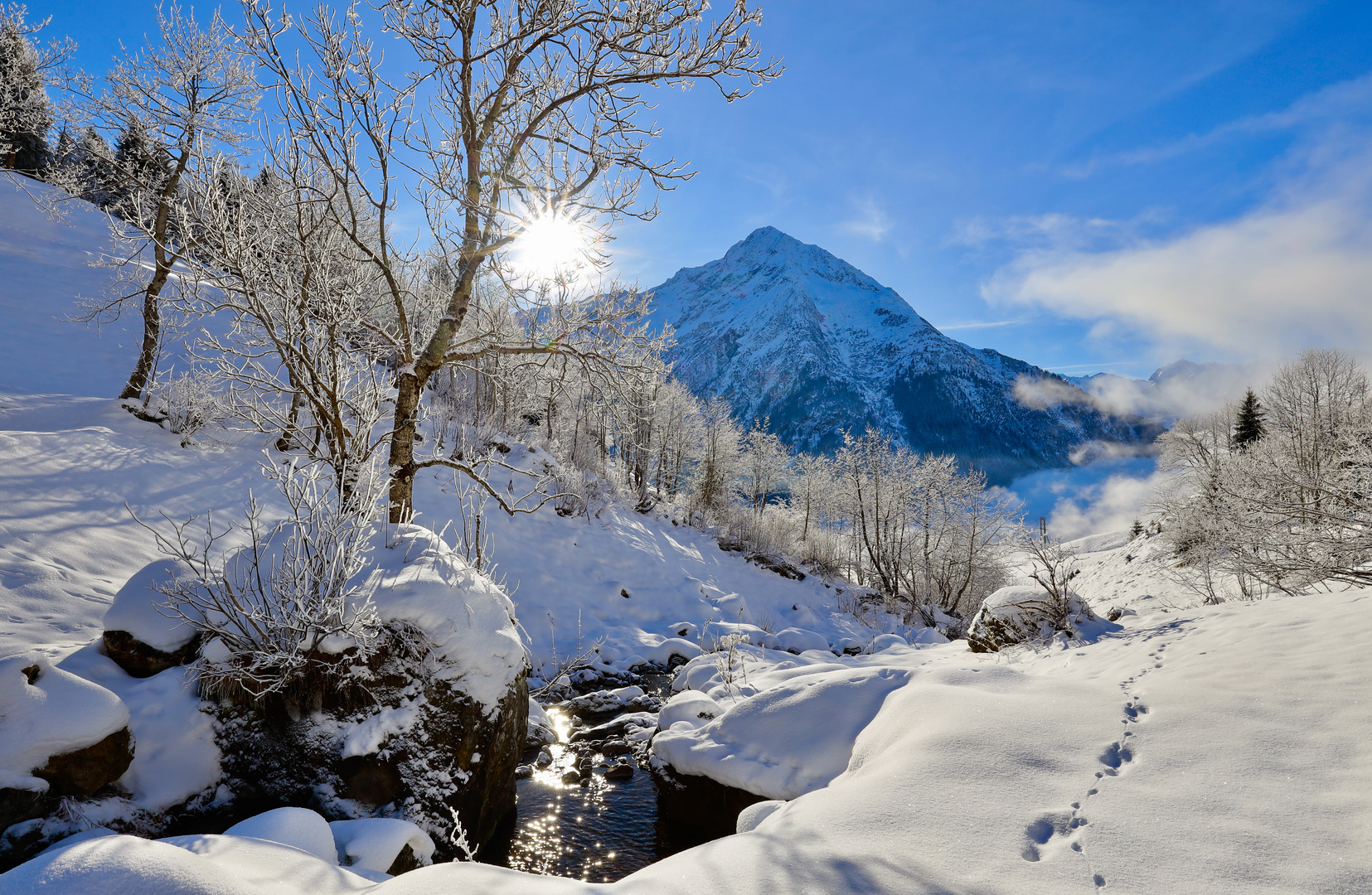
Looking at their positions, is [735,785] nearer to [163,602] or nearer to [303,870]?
[303,870]

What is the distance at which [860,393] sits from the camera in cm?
14012

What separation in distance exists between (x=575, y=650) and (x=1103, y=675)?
8.01 m

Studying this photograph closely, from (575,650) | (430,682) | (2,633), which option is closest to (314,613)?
(430,682)

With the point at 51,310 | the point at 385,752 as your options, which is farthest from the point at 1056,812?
the point at 51,310

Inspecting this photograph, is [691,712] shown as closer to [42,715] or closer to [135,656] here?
[135,656]

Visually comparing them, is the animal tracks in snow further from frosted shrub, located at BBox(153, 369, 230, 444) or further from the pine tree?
the pine tree

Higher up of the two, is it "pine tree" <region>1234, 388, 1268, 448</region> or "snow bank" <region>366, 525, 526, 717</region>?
"pine tree" <region>1234, 388, 1268, 448</region>

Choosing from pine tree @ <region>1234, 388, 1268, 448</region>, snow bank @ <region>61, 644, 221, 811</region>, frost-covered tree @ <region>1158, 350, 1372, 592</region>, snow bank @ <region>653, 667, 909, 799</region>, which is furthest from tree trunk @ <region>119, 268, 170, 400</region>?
pine tree @ <region>1234, 388, 1268, 448</region>

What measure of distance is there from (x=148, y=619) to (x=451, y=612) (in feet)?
7.22

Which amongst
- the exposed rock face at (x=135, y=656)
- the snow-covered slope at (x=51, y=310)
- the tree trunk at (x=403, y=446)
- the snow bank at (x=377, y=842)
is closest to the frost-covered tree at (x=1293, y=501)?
the snow bank at (x=377, y=842)

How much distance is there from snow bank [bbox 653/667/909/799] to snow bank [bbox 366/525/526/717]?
6.14 feet

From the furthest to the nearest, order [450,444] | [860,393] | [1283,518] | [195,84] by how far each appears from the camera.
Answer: [860,393] < [450,444] < [195,84] < [1283,518]

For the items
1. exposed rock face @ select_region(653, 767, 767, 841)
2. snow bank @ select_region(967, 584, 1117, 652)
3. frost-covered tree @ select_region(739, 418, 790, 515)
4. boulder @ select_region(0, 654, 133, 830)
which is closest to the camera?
boulder @ select_region(0, 654, 133, 830)

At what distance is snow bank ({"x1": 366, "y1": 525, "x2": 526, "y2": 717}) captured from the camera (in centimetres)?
443
